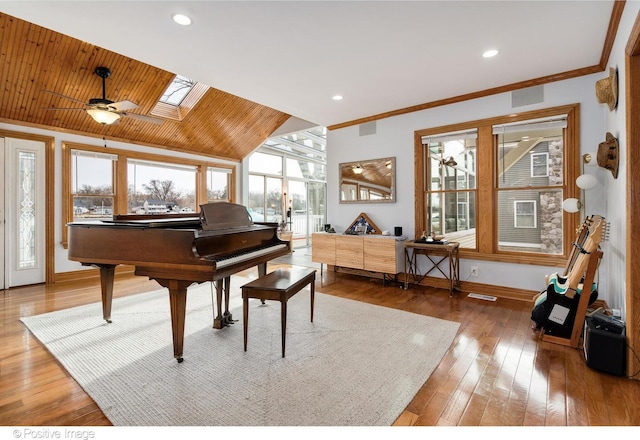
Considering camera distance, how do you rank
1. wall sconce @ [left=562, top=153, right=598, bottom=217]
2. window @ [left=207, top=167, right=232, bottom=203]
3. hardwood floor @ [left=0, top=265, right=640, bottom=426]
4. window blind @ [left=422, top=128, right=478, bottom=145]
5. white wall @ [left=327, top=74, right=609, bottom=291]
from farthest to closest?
window @ [left=207, top=167, right=232, bottom=203] < window blind @ [left=422, top=128, right=478, bottom=145] < white wall @ [left=327, top=74, right=609, bottom=291] < wall sconce @ [left=562, top=153, right=598, bottom=217] < hardwood floor @ [left=0, top=265, right=640, bottom=426]

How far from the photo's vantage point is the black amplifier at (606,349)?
78.5 inches

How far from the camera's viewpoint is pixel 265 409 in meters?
1.67

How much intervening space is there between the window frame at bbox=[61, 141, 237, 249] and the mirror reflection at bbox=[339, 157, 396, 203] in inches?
125

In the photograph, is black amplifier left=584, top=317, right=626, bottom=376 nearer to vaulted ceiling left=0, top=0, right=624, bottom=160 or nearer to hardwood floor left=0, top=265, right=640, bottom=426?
hardwood floor left=0, top=265, right=640, bottom=426

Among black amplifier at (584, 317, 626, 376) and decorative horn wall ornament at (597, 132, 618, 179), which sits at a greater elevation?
decorative horn wall ornament at (597, 132, 618, 179)

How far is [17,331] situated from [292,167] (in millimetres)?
6655

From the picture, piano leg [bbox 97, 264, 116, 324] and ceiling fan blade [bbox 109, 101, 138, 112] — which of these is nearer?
piano leg [bbox 97, 264, 116, 324]

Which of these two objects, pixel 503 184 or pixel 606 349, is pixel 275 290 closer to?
pixel 606 349

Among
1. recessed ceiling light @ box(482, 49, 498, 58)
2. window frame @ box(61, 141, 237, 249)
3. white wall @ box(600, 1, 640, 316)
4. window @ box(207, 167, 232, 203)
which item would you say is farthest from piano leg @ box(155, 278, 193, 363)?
window @ box(207, 167, 232, 203)

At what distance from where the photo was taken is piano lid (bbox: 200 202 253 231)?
2592mm

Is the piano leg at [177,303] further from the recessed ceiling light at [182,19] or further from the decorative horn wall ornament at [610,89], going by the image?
the decorative horn wall ornament at [610,89]

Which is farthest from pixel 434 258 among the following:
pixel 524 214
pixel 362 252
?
pixel 524 214

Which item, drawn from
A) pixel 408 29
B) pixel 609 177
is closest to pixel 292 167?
pixel 408 29
